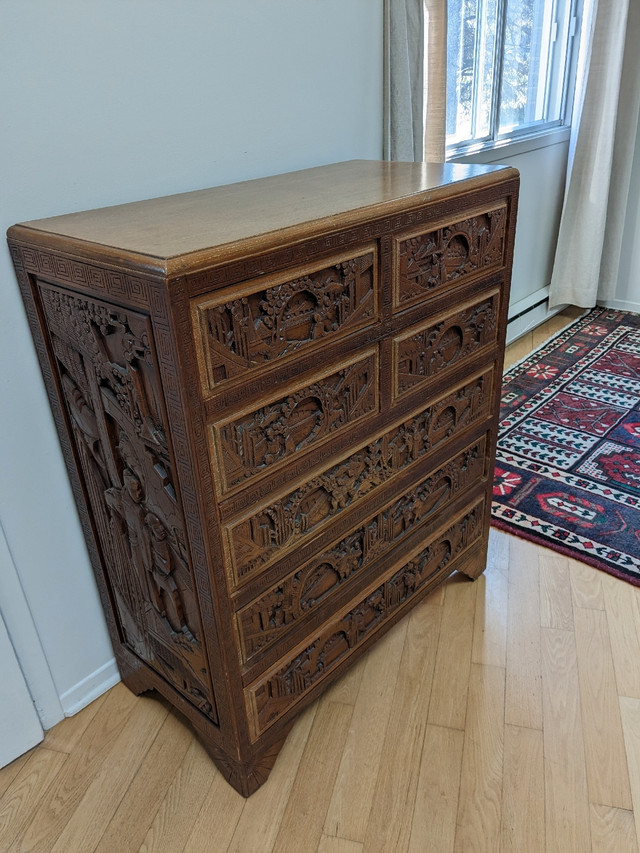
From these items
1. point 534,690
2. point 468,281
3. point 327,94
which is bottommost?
point 534,690

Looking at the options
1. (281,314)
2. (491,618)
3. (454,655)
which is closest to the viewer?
(281,314)

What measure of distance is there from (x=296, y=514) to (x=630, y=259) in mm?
3161

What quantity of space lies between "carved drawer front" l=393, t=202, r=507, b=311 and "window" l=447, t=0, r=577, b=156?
1.28 meters

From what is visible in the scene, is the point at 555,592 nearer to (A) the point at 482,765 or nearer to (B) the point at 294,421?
(A) the point at 482,765

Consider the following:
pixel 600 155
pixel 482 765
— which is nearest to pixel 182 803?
pixel 482 765

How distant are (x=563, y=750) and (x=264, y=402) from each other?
101 cm

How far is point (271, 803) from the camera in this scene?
Result: 4.38ft

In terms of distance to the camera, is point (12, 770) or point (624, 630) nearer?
point (12, 770)

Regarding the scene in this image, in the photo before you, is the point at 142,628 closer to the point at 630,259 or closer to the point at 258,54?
the point at 258,54

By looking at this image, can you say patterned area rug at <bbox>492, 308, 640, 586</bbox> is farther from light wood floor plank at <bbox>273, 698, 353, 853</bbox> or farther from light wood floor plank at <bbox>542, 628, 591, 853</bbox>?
light wood floor plank at <bbox>273, 698, 353, 853</bbox>

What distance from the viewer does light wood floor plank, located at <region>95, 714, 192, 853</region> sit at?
128 centimetres

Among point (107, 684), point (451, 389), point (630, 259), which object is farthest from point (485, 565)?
point (630, 259)

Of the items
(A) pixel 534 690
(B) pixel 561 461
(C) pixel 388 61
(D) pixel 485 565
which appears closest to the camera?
(A) pixel 534 690

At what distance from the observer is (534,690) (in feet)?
5.12
